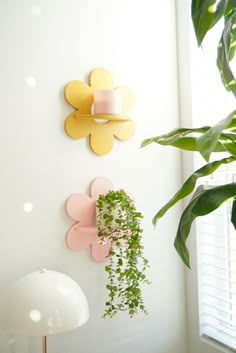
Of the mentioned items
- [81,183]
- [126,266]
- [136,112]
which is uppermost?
[136,112]

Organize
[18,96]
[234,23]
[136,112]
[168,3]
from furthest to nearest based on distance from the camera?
[168,3] → [136,112] → [18,96] → [234,23]

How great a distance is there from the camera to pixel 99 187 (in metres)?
1.88

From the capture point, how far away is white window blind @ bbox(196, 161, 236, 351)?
2.01 meters

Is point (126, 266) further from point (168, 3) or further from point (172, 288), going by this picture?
point (168, 3)

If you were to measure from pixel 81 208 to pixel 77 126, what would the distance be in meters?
0.36

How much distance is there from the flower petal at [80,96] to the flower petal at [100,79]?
0.04 meters

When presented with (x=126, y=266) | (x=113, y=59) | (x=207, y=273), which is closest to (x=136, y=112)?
(x=113, y=59)

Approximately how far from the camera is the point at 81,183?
1846mm

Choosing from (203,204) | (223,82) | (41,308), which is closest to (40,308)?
(41,308)

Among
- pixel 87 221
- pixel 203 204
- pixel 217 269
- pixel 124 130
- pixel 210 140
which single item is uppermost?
pixel 124 130

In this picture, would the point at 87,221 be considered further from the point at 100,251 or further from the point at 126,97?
the point at 126,97

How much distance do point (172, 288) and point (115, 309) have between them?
361 millimetres

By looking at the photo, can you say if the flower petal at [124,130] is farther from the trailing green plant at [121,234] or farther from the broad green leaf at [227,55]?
the broad green leaf at [227,55]

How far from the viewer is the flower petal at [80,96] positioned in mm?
1800
